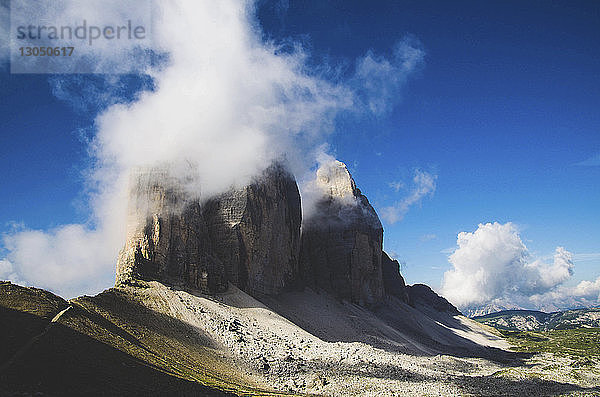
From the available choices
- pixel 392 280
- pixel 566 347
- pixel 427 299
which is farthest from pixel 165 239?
pixel 566 347

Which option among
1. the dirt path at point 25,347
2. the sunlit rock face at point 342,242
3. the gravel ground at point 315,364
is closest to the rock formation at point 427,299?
the sunlit rock face at point 342,242

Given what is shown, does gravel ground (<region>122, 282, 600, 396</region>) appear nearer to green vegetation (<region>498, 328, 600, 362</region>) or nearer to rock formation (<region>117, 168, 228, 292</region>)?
rock formation (<region>117, 168, 228, 292</region>)

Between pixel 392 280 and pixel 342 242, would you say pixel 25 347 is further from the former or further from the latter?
pixel 392 280

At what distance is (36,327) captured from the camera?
1009 inches

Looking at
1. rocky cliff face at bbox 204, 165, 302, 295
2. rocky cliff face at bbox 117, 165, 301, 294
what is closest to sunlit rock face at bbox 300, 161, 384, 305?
rocky cliff face at bbox 117, 165, 301, 294

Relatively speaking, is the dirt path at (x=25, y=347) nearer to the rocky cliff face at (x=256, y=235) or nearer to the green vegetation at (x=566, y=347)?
the rocky cliff face at (x=256, y=235)

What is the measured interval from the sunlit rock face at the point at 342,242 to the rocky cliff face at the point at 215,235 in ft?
48.1

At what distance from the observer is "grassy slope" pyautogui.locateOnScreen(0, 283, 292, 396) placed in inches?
785

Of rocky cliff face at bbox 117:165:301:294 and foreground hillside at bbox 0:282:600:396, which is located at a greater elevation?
→ rocky cliff face at bbox 117:165:301:294

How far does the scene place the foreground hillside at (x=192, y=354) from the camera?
21.8 m

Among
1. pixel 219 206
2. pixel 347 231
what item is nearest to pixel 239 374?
pixel 219 206

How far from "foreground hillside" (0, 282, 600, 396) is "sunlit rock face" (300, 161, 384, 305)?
31.5 m

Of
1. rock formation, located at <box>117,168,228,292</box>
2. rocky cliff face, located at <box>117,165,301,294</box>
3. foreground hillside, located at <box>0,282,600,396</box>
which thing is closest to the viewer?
foreground hillside, located at <box>0,282,600,396</box>

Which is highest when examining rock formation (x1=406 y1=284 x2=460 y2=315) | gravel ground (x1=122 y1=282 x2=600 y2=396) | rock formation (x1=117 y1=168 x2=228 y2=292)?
rock formation (x1=117 y1=168 x2=228 y2=292)
